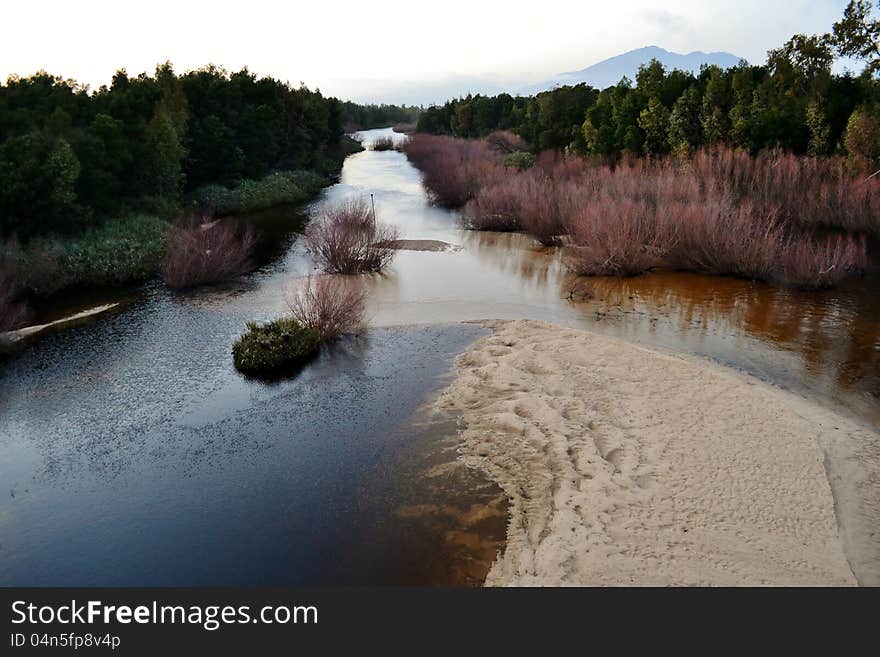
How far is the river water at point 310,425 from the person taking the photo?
918 centimetres

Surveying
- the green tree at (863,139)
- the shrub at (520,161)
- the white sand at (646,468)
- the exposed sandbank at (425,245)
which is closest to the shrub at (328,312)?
the white sand at (646,468)

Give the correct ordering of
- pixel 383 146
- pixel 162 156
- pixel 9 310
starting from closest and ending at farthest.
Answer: pixel 9 310 → pixel 162 156 → pixel 383 146

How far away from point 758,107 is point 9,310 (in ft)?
95.2

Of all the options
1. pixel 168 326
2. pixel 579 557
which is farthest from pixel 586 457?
pixel 168 326

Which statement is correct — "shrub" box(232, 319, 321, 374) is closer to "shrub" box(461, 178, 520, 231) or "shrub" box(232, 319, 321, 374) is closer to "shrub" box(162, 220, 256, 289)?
"shrub" box(162, 220, 256, 289)

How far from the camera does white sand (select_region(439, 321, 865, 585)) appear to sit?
325 inches

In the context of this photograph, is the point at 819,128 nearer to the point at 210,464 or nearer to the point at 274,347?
the point at 274,347

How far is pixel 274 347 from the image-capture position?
52.0 ft

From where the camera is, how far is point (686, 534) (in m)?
8.73

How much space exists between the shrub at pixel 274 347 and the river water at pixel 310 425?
0.50m

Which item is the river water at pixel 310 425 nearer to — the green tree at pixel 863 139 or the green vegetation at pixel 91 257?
the green vegetation at pixel 91 257

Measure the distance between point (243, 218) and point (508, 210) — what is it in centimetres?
1468

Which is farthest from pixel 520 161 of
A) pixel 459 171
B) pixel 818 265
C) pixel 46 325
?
pixel 46 325

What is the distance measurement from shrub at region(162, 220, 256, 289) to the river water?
73cm
